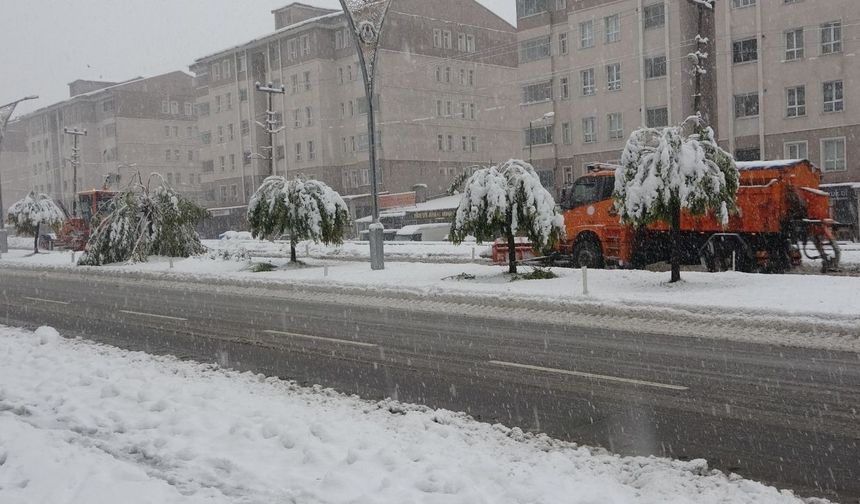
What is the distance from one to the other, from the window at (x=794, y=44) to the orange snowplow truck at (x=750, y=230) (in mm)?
25226

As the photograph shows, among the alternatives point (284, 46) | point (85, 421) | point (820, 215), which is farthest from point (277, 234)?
point (284, 46)

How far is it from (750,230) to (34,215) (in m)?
38.6

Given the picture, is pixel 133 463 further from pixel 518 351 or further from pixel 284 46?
pixel 284 46

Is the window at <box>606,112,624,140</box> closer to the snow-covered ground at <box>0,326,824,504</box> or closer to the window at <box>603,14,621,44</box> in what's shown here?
the window at <box>603,14,621,44</box>

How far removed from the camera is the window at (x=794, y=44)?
1619 inches

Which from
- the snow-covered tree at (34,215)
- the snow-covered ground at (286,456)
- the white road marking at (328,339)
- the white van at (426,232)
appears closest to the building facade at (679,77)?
the white van at (426,232)

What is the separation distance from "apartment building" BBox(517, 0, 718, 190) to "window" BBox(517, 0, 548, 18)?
0.07 m

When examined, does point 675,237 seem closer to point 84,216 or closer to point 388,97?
point 84,216

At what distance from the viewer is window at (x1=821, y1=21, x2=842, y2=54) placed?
131 ft

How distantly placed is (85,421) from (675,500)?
5.17 m

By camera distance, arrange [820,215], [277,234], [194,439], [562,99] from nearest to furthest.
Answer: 1. [194,439]
2. [820,215]
3. [277,234]
4. [562,99]

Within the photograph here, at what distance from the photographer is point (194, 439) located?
21.4ft

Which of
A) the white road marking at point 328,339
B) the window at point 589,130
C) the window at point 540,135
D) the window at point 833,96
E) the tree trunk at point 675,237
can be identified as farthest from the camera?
the window at point 540,135

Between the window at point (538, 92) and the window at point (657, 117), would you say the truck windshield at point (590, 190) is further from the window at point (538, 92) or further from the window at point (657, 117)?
the window at point (538, 92)
